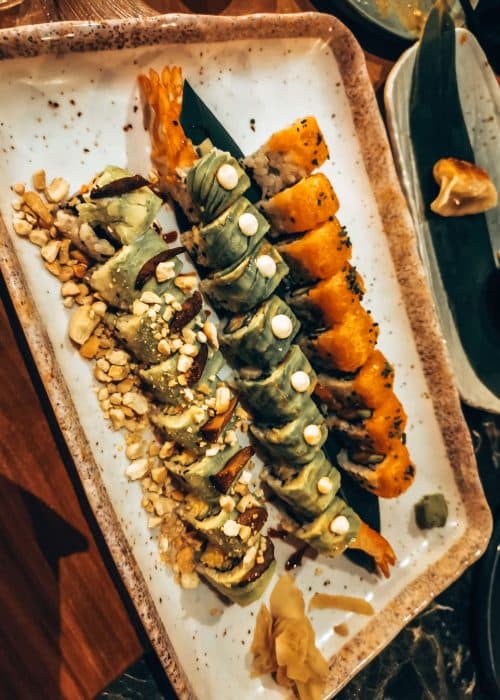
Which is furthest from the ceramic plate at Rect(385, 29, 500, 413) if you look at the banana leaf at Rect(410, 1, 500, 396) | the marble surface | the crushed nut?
the crushed nut

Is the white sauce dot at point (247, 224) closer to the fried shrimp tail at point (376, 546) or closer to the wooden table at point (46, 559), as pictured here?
the wooden table at point (46, 559)

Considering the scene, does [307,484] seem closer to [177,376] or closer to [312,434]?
[312,434]

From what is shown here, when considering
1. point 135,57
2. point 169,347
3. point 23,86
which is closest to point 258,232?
point 169,347

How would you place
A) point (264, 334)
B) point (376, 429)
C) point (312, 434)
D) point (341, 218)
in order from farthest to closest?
point (341, 218) < point (376, 429) < point (312, 434) < point (264, 334)

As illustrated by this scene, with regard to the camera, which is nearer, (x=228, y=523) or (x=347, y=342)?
(x=228, y=523)

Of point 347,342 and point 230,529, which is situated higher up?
point 347,342

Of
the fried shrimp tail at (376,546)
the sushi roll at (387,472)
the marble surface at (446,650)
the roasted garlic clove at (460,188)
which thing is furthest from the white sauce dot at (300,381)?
the marble surface at (446,650)

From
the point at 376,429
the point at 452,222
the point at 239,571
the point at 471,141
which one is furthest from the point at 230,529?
the point at 471,141
